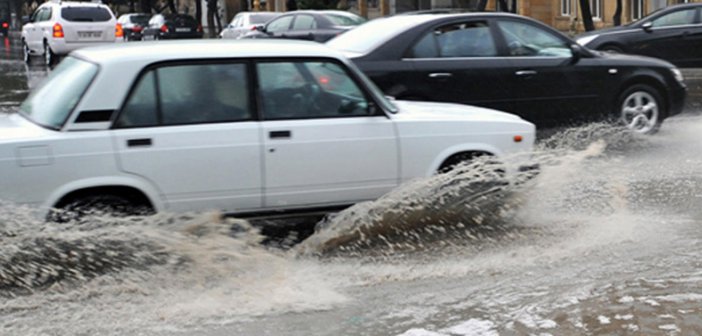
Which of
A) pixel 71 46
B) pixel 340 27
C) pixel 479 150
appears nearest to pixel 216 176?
pixel 479 150

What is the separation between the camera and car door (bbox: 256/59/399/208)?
22.4 ft

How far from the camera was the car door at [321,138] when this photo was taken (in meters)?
6.83

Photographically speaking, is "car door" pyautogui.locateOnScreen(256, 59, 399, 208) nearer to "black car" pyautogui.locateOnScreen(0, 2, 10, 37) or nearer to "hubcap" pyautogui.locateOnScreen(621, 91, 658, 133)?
"hubcap" pyautogui.locateOnScreen(621, 91, 658, 133)

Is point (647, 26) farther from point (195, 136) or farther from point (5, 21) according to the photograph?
point (5, 21)

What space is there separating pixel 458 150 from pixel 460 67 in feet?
11.5

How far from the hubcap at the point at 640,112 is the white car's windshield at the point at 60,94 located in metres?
6.63

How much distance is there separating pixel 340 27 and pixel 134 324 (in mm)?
18878

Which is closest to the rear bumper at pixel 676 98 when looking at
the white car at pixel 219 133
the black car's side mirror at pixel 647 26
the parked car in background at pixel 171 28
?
the white car at pixel 219 133

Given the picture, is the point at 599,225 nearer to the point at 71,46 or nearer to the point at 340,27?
the point at 340,27

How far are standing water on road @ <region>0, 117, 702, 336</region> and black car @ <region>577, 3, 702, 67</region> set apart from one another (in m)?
12.1

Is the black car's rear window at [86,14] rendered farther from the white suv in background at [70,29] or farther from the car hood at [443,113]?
the car hood at [443,113]

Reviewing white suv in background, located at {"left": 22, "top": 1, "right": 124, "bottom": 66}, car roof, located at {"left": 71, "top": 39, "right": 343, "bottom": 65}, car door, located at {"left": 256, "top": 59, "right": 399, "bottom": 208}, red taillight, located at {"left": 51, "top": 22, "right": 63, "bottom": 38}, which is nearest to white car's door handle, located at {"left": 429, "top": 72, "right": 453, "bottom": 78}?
car roof, located at {"left": 71, "top": 39, "right": 343, "bottom": 65}

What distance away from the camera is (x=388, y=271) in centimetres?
652

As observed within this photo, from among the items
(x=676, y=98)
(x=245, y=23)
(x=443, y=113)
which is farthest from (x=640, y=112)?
(x=245, y=23)
